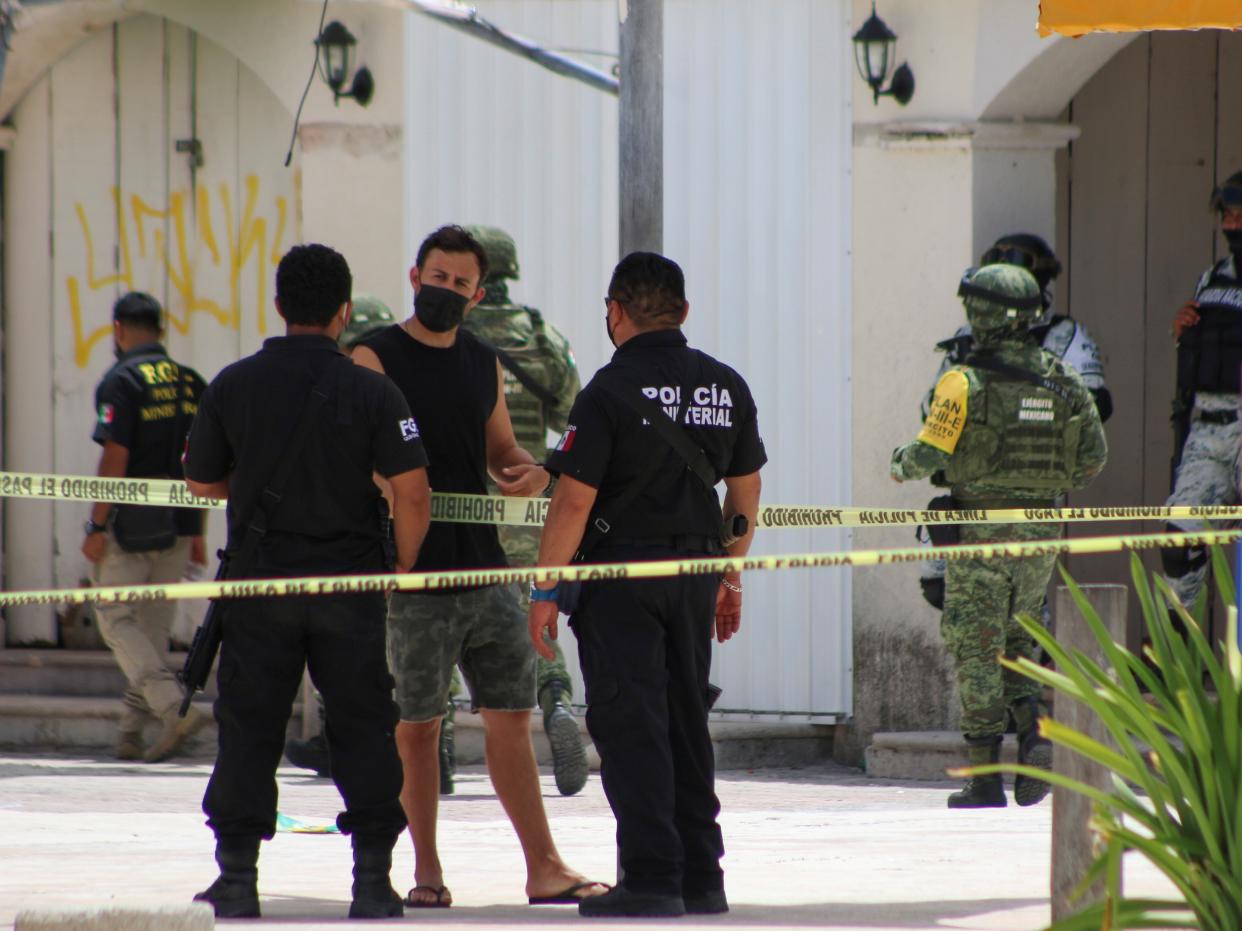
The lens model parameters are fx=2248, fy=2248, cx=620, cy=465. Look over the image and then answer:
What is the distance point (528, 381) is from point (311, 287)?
2822 mm

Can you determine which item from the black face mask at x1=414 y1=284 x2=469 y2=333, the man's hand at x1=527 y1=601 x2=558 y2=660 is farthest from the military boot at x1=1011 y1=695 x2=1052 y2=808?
the black face mask at x1=414 y1=284 x2=469 y2=333

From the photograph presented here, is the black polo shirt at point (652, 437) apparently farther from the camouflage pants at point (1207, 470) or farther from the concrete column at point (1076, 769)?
the camouflage pants at point (1207, 470)

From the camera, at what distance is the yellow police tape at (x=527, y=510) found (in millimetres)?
6055

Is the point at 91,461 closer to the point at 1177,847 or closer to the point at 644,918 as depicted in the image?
the point at 644,918

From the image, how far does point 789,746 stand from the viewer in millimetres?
9789

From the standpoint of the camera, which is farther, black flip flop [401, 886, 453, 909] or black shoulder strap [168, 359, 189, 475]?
black shoulder strap [168, 359, 189, 475]

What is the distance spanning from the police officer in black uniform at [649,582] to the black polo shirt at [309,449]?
44 cm

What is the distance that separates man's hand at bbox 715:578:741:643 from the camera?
19.9ft

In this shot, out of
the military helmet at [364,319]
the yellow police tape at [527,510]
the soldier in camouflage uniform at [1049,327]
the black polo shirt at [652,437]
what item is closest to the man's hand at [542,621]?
the black polo shirt at [652,437]

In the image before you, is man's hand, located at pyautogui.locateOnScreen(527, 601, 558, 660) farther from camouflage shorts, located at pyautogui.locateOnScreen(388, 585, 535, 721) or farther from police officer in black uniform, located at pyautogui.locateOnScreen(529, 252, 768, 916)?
camouflage shorts, located at pyautogui.locateOnScreen(388, 585, 535, 721)

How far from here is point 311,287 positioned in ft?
18.7

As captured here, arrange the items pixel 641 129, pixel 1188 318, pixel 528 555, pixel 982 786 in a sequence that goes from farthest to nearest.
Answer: pixel 1188 318
pixel 528 555
pixel 982 786
pixel 641 129

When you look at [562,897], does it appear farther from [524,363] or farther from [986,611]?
[524,363]

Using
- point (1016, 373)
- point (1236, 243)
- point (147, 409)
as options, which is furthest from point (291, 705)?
point (1236, 243)
